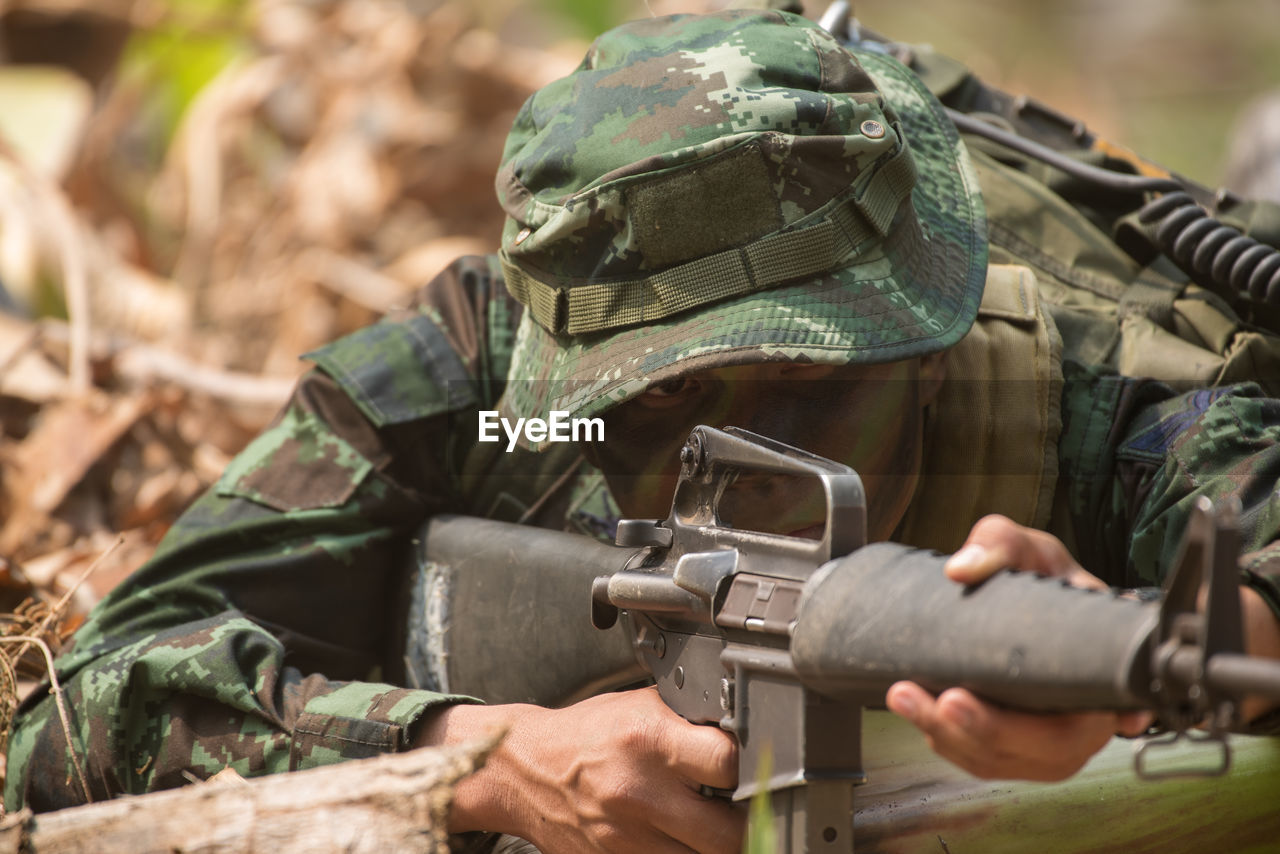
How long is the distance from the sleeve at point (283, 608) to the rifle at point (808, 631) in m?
0.26

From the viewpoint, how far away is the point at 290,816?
1.35 m

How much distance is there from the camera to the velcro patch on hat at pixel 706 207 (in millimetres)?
1838

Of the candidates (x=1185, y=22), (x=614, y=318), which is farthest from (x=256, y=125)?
(x=1185, y=22)

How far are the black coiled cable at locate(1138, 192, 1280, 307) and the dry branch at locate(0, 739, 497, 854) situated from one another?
174cm

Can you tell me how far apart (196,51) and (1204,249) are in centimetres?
588

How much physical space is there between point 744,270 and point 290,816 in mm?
1001

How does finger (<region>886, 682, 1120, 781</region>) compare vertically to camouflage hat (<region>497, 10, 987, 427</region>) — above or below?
below

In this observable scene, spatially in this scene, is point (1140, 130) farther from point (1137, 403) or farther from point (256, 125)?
point (1137, 403)

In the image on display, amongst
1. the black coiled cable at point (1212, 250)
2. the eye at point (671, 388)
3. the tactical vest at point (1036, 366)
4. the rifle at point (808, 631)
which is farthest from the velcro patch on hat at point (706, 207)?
the black coiled cable at point (1212, 250)

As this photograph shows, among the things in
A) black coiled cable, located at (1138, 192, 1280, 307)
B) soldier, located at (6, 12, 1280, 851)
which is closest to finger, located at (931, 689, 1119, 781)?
soldier, located at (6, 12, 1280, 851)

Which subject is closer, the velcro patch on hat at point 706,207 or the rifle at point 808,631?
the rifle at point 808,631

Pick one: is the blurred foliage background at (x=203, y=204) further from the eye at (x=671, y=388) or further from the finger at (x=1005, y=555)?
the finger at (x=1005, y=555)

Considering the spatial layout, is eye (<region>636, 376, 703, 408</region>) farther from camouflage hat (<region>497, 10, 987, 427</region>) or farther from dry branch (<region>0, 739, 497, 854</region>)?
dry branch (<region>0, 739, 497, 854</region>)

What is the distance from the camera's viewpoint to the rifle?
3.52 ft
